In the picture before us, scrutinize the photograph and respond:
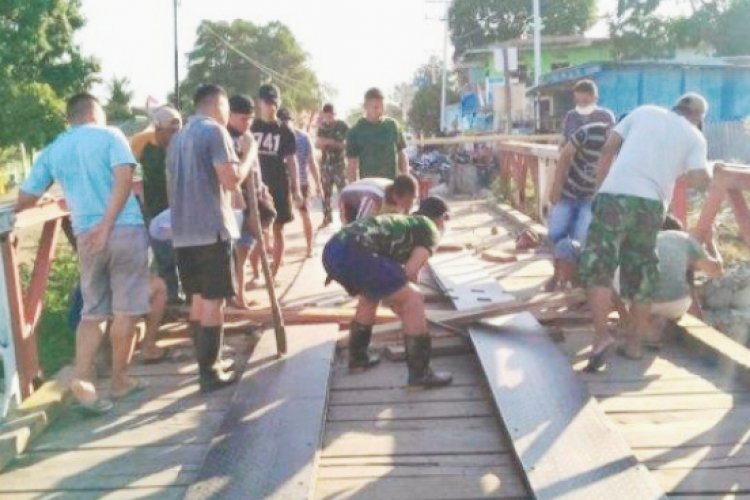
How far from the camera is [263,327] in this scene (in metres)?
5.32

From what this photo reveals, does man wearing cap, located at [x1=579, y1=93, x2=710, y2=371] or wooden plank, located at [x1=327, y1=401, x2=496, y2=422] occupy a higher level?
man wearing cap, located at [x1=579, y1=93, x2=710, y2=371]

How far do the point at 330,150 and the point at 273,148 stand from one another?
359cm

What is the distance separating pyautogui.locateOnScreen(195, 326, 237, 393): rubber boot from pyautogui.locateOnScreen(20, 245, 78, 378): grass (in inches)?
55.8

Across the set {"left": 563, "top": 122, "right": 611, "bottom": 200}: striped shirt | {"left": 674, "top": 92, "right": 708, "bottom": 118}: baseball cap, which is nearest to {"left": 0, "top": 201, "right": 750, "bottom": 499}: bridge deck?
{"left": 674, "top": 92, "right": 708, "bottom": 118}: baseball cap

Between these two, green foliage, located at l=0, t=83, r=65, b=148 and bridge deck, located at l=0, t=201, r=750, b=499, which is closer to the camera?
bridge deck, located at l=0, t=201, r=750, b=499

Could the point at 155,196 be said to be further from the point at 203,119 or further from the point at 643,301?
the point at 643,301

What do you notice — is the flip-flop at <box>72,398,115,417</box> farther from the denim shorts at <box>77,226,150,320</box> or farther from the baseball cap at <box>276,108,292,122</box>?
the baseball cap at <box>276,108,292,122</box>

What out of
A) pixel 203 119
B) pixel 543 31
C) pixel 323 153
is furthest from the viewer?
pixel 543 31

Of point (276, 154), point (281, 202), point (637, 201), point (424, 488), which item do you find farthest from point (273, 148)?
point (424, 488)

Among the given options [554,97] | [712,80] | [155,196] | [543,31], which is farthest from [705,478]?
[543,31]

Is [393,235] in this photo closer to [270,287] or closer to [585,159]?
[270,287]

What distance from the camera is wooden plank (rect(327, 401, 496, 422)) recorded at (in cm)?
382

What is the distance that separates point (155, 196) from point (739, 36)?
26916mm

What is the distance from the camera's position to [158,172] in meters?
5.47
